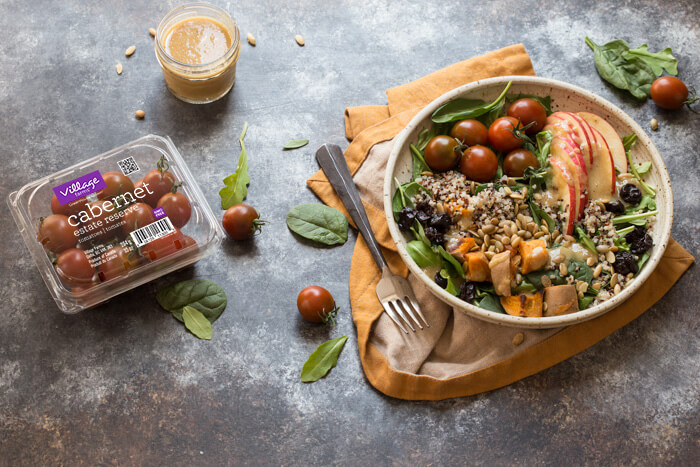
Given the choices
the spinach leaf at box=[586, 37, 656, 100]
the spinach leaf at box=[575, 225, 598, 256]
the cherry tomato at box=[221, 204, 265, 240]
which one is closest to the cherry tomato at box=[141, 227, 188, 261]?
the cherry tomato at box=[221, 204, 265, 240]

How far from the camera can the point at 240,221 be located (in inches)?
101

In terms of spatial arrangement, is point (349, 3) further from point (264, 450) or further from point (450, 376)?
point (264, 450)

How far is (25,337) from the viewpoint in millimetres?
2531

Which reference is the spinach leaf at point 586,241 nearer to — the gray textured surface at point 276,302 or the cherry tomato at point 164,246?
the gray textured surface at point 276,302

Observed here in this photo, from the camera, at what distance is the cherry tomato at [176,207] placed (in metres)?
2.44

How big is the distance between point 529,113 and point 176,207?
1.52 m

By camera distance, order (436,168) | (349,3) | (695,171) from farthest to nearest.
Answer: (349,3)
(695,171)
(436,168)

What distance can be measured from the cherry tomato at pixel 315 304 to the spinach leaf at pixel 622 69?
1737mm

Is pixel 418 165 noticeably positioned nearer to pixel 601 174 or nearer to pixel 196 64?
pixel 601 174

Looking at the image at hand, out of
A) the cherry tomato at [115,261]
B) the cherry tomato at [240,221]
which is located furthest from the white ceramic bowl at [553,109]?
the cherry tomato at [115,261]

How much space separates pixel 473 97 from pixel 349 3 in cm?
89

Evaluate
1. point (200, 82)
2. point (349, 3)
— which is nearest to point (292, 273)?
point (200, 82)

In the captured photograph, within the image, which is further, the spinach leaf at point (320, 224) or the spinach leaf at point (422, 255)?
the spinach leaf at point (320, 224)

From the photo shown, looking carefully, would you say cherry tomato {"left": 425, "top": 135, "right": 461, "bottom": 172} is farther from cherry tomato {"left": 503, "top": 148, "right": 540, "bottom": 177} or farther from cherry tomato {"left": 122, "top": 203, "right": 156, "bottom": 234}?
cherry tomato {"left": 122, "top": 203, "right": 156, "bottom": 234}
